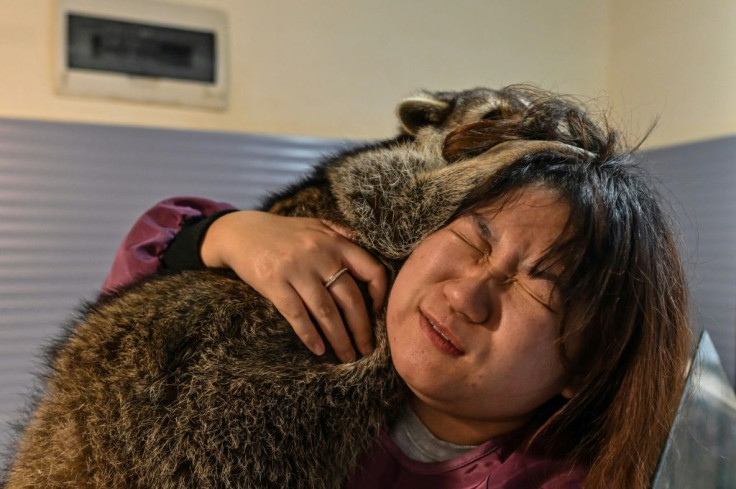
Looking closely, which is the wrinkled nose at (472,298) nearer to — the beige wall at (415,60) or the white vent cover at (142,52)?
the beige wall at (415,60)

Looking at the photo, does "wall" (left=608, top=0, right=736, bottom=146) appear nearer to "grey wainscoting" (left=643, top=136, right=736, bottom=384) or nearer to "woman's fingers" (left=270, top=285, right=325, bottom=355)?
"grey wainscoting" (left=643, top=136, right=736, bottom=384)

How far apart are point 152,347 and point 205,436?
19cm

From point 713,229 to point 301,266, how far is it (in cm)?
214

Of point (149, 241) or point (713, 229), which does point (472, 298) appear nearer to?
point (149, 241)

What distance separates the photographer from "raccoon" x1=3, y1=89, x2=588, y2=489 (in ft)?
3.47

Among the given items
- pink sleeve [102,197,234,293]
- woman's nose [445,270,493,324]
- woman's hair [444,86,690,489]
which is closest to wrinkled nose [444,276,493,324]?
woman's nose [445,270,493,324]

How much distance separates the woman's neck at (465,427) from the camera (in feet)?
3.86

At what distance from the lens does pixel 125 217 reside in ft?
8.51

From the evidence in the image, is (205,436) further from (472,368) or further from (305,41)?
(305,41)

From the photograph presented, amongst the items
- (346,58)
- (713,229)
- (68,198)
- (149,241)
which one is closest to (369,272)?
(149,241)

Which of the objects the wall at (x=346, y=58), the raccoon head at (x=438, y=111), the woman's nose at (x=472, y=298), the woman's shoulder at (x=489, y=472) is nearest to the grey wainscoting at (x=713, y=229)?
the wall at (x=346, y=58)

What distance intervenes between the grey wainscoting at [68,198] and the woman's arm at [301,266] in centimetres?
127

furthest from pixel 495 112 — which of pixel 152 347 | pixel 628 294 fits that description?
pixel 152 347

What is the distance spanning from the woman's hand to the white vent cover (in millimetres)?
1529
